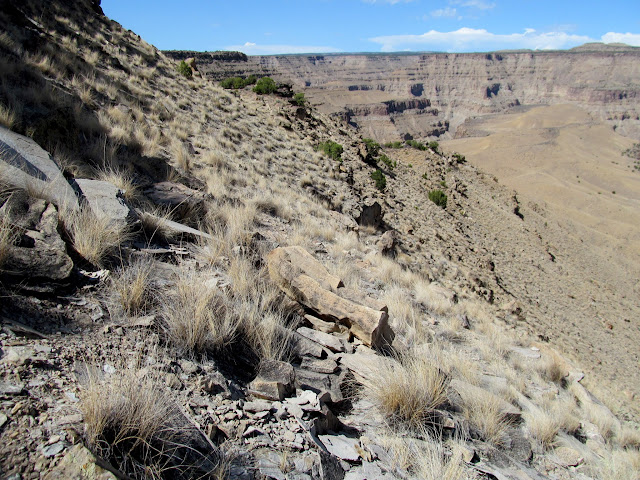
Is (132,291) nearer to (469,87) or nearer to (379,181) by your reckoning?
(379,181)

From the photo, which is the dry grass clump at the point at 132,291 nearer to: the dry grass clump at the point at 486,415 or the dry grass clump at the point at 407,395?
the dry grass clump at the point at 407,395

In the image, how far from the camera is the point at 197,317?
8.47 feet

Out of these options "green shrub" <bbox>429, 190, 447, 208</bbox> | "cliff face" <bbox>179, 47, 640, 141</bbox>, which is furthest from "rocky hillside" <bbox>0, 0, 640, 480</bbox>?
"cliff face" <bbox>179, 47, 640, 141</bbox>

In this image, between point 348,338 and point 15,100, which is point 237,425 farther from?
point 15,100

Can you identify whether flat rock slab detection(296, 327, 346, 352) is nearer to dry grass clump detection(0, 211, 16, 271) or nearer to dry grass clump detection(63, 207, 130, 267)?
dry grass clump detection(63, 207, 130, 267)

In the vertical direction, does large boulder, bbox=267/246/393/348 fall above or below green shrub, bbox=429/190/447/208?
below

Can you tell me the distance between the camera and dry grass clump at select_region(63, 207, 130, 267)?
2.98 m

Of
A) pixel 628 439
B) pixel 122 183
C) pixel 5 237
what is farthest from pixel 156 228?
pixel 628 439

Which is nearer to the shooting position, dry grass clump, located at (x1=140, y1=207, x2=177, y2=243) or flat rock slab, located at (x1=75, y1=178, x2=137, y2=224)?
flat rock slab, located at (x1=75, y1=178, x2=137, y2=224)

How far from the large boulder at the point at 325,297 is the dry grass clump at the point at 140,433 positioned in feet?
7.19

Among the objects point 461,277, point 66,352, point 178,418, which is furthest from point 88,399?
point 461,277

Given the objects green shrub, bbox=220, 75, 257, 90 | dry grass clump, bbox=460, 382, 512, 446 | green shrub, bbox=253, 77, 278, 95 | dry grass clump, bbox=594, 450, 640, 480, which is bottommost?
dry grass clump, bbox=594, 450, 640, 480

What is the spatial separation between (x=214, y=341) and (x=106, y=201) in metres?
2.11

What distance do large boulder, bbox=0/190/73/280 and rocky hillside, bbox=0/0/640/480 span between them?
1cm
